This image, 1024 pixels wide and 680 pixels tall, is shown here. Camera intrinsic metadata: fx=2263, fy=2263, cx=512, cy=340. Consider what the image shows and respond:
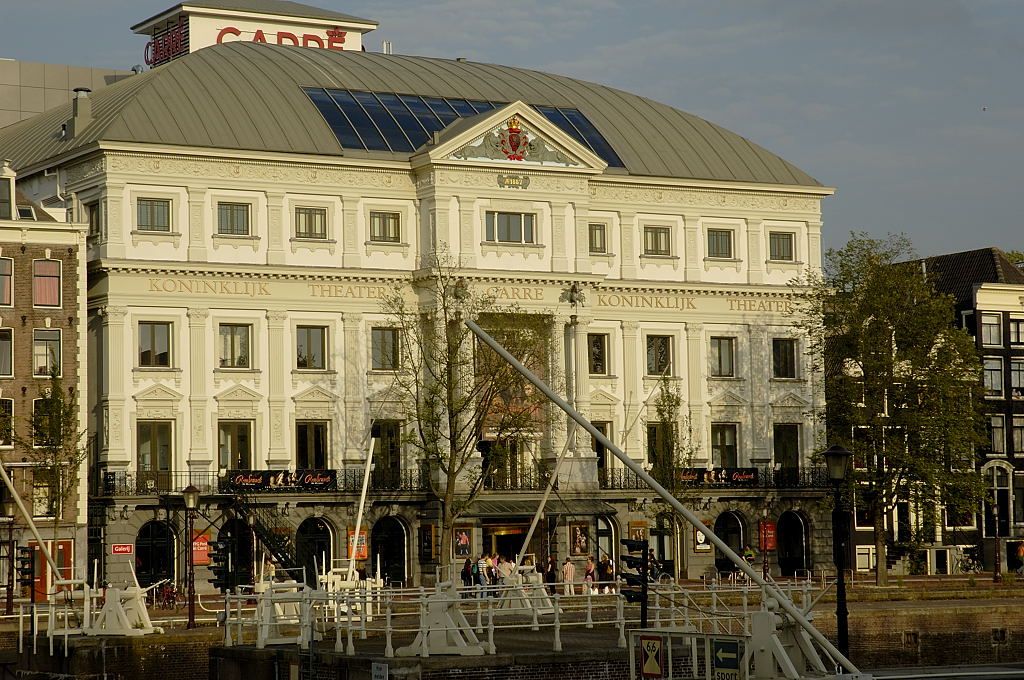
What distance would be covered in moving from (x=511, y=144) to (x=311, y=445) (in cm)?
1504

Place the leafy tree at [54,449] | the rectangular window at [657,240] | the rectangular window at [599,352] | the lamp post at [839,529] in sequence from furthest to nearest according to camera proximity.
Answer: the rectangular window at [657,240], the rectangular window at [599,352], the leafy tree at [54,449], the lamp post at [839,529]

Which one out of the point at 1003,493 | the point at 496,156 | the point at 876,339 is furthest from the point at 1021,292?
the point at 496,156

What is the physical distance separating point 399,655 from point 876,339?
48045mm

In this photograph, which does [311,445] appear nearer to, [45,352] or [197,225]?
[197,225]

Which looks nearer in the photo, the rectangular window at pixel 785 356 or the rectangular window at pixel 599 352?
the rectangular window at pixel 599 352

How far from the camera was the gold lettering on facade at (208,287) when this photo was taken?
88.0 metres

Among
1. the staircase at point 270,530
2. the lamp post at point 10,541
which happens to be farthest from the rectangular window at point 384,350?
the lamp post at point 10,541

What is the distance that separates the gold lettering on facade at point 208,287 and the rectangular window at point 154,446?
517 cm

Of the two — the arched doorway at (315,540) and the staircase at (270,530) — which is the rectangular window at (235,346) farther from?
the arched doorway at (315,540)

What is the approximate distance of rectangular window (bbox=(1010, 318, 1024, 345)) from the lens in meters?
110

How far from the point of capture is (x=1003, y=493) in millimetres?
108750

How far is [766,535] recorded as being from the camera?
9719 centimetres

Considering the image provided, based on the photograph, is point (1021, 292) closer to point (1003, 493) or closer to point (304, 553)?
point (1003, 493)

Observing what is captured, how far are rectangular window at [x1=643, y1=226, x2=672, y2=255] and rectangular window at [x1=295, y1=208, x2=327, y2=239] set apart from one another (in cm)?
1499
